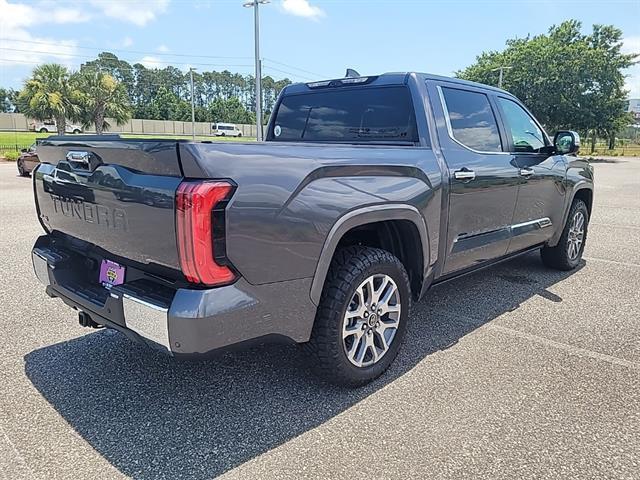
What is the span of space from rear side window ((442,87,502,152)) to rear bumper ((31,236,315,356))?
1.96 meters

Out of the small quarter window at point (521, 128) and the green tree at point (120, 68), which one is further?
the green tree at point (120, 68)

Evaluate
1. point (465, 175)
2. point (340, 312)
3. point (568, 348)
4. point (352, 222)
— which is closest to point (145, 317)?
point (340, 312)

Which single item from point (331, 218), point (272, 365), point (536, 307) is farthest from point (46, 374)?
point (536, 307)

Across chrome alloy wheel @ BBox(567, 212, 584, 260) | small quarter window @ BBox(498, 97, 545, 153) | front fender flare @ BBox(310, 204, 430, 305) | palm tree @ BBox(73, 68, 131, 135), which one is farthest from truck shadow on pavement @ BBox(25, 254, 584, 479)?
palm tree @ BBox(73, 68, 131, 135)

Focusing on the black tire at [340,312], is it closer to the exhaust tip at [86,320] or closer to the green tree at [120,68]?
the exhaust tip at [86,320]

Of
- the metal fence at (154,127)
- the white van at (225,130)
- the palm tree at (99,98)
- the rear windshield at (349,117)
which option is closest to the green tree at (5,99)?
the metal fence at (154,127)

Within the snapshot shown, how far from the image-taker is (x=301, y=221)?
8.04 feet

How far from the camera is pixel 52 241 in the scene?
10.5 feet

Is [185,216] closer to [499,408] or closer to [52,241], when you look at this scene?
[52,241]

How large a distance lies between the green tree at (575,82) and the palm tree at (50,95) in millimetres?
32568

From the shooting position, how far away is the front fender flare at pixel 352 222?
8.55ft

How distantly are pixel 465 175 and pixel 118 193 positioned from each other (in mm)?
2320

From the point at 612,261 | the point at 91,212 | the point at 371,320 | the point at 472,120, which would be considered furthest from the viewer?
the point at 612,261

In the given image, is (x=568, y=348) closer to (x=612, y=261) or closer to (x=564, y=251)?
(x=564, y=251)
